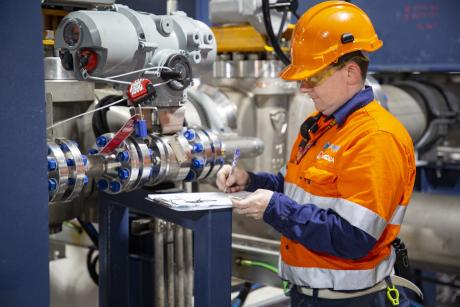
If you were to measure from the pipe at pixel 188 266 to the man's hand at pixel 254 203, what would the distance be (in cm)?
39

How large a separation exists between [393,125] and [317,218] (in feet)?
0.87

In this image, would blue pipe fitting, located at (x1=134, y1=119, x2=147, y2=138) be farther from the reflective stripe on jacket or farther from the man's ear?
the man's ear

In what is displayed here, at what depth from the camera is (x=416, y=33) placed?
282 centimetres

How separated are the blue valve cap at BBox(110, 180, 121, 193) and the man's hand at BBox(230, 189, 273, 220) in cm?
29

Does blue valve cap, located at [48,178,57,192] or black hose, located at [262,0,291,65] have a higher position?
black hose, located at [262,0,291,65]

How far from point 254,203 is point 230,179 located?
8.5 inches

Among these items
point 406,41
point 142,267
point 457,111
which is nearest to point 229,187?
point 142,267

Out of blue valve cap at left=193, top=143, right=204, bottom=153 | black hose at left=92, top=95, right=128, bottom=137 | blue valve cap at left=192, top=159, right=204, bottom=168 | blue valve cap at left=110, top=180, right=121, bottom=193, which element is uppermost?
black hose at left=92, top=95, right=128, bottom=137

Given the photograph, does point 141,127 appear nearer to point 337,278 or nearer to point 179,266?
point 179,266

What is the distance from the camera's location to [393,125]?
151cm

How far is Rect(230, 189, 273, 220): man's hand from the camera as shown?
1.48 metres

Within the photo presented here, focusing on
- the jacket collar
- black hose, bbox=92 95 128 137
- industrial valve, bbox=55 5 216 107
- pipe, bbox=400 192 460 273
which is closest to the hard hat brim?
the jacket collar

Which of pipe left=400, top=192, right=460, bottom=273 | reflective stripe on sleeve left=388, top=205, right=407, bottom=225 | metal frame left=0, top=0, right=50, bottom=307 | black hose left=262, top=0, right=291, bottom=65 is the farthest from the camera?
pipe left=400, top=192, right=460, bottom=273

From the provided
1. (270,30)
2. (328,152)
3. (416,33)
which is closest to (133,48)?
(328,152)
